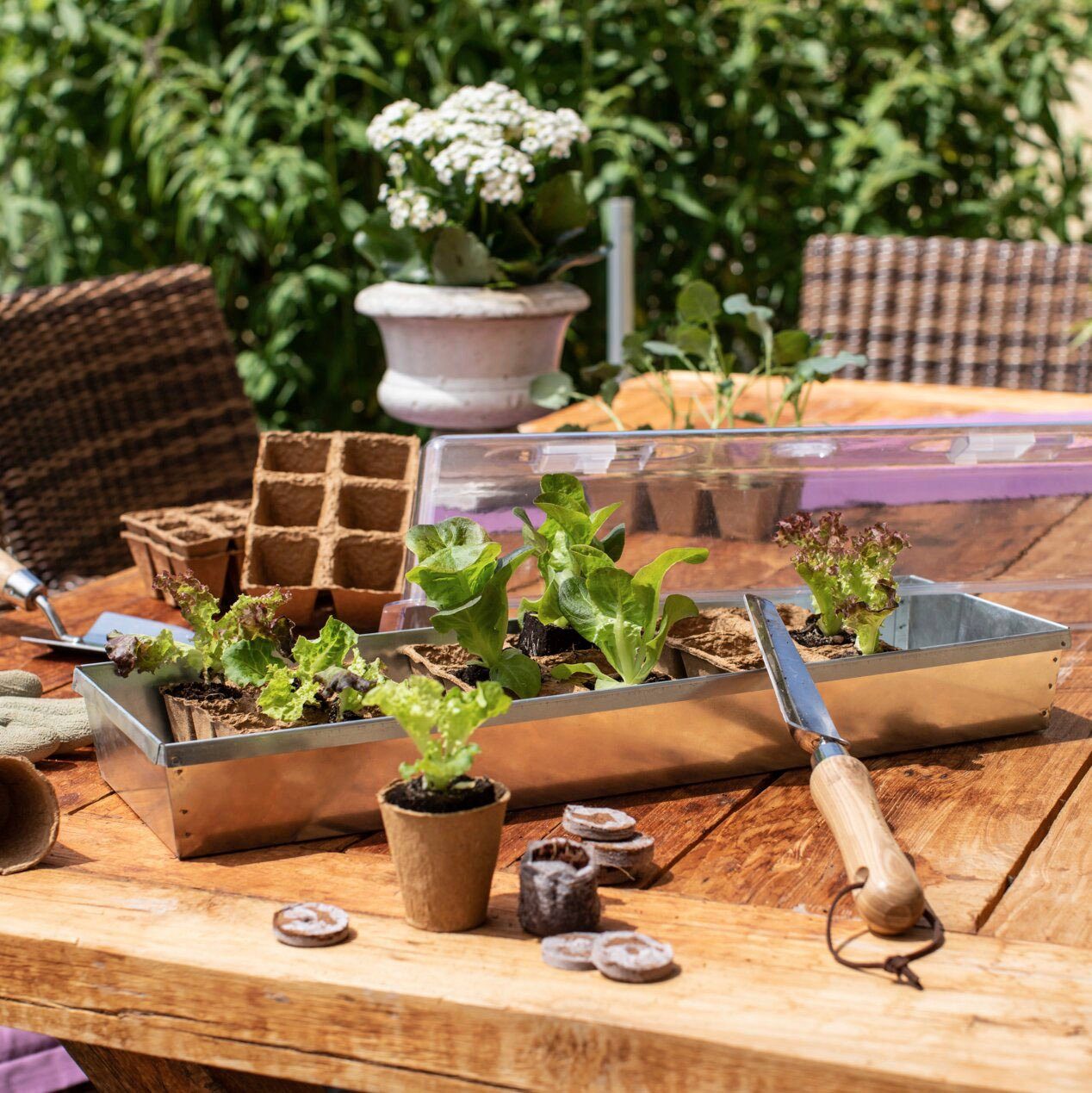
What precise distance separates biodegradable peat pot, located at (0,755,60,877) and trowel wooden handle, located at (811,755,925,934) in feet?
1.55

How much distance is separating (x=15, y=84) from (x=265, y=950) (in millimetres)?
3633

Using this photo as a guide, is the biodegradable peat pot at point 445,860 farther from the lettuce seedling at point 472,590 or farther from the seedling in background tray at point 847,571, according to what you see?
the seedling in background tray at point 847,571

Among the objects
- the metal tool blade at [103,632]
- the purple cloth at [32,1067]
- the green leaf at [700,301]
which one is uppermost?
the green leaf at [700,301]

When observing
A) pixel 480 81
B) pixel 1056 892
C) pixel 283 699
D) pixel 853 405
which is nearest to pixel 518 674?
pixel 283 699

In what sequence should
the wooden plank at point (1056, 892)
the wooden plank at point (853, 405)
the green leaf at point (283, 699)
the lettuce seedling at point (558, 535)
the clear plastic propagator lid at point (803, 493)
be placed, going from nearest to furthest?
1. the wooden plank at point (1056, 892)
2. the green leaf at point (283, 699)
3. the lettuce seedling at point (558, 535)
4. the clear plastic propagator lid at point (803, 493)
5. the wooden plank at point (853, 405)

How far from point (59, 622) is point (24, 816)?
0.47 m

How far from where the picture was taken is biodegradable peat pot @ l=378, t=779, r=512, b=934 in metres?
0.70

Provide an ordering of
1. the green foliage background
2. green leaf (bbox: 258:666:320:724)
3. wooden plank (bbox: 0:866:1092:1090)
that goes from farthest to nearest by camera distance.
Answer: the green foliage background → green leaf (bbox: 258:666:320:724) → wooden plank (bbox: 0:866:1092:1090)

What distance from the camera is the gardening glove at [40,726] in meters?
0.98

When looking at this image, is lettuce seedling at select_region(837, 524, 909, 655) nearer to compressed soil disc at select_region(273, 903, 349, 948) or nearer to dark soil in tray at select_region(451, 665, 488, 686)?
dark soil in tray at select_region(451, 665, 488, 686)

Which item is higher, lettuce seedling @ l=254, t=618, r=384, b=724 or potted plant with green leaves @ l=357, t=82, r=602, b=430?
potted plant with green leaves @ l=357, t=82, r=602, b=430

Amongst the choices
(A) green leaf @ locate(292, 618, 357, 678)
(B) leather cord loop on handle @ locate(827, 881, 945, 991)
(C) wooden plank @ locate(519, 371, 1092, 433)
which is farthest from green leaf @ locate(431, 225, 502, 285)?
(B) leather cord loop on handle @ locate(827, 881, 945, 991)

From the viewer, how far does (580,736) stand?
2.92ft

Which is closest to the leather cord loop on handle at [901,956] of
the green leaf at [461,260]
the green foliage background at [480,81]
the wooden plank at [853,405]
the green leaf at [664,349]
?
the green leaf at [664,349]
